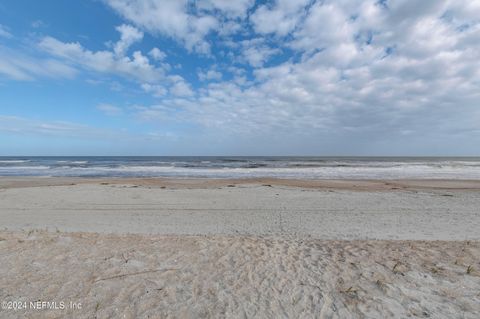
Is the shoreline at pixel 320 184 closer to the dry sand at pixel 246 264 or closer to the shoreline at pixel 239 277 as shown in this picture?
the dry sand at pixel 246 264

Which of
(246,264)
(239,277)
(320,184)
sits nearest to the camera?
(239,277)

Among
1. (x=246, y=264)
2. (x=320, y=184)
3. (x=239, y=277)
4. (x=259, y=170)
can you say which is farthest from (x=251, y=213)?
(x=259, y=170)

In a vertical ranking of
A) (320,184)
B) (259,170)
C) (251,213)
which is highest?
(259,170)

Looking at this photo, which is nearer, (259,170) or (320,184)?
(320,184)

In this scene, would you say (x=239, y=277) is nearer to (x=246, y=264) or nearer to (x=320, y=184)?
(x=246, y=264)

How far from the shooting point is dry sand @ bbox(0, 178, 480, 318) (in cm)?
348

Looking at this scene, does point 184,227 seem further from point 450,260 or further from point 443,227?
point 443,227

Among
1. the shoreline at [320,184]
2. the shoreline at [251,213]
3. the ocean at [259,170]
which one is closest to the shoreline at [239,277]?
the shoreline at [251,213]

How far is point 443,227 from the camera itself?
722 centimetres

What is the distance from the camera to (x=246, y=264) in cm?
466

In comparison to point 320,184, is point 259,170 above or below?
above

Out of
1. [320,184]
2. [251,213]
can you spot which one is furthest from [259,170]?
[251,213]

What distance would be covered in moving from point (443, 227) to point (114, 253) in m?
8.58

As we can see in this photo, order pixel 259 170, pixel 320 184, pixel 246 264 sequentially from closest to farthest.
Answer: pixel 246 264
pixel 320 184
pixel 259 170
